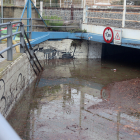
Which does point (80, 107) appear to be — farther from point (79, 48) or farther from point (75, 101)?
point (79, 48)

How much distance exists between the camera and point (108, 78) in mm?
7773

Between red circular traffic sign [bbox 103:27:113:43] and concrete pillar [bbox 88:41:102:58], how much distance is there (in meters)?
2.09

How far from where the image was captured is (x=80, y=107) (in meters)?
5.07

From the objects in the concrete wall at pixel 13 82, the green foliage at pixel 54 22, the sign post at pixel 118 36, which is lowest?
the concrete wall at pixel 13 82

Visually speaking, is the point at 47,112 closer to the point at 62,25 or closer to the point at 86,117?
the point at 86,117

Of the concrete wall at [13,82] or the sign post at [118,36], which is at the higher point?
the sign post at [118,36]

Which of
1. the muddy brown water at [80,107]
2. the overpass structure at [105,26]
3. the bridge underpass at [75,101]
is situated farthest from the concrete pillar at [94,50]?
the muddy brown water at [80,107]

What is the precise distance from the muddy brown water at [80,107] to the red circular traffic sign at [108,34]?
58.9 inches

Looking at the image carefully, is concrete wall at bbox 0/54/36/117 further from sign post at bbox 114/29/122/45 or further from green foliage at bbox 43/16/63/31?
green foliage at bbox 43/16/63/31

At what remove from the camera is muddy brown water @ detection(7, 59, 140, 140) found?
149 inches

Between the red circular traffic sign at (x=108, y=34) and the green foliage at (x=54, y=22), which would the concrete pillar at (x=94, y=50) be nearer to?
the green foliage at (x=54, y=22)

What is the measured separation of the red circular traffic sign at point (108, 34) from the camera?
353 inches

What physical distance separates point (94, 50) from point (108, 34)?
2.57 m

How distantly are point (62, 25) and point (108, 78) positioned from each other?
5.04 m
